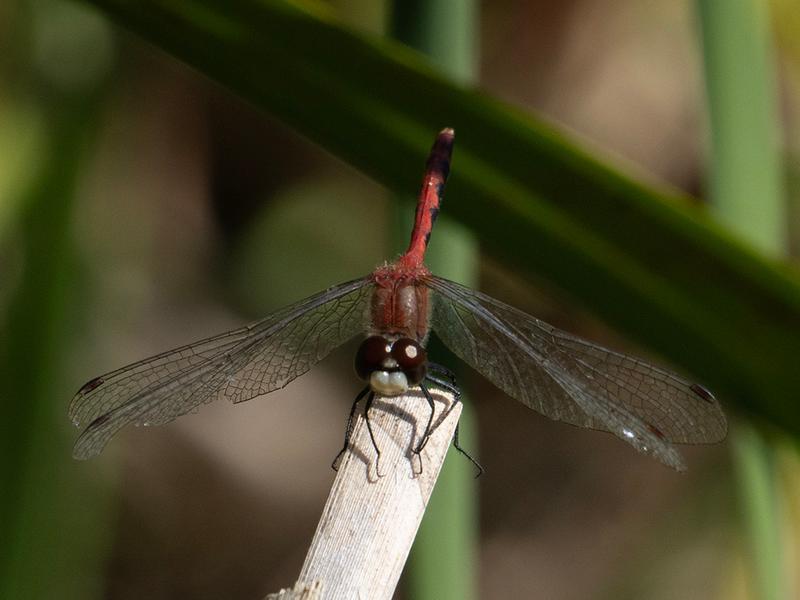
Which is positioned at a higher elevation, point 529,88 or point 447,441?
point 529,88

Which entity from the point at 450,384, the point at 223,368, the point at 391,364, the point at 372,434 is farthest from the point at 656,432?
the point at 223,368

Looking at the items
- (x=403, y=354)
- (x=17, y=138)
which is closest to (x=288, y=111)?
(x=403, y=354)

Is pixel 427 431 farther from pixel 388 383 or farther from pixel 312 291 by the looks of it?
pixel 312 291

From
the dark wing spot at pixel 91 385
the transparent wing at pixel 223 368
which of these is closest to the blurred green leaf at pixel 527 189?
the transparent wing at pixel 223 368

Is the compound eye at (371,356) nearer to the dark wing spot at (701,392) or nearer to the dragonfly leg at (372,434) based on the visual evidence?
the dragonfly leg at (372,434)

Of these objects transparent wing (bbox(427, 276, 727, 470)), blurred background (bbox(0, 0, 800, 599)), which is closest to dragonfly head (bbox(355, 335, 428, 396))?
transparent wing (bbox(427, 276, 727, 470))

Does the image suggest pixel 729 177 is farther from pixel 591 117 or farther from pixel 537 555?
pixel 537 555
